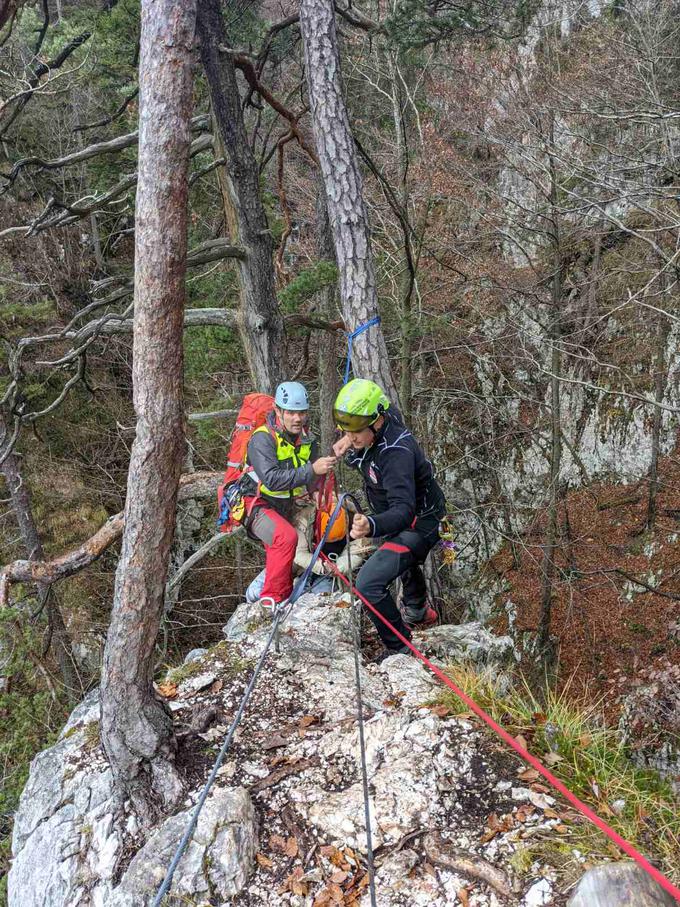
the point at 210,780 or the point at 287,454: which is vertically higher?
the point at 287,454

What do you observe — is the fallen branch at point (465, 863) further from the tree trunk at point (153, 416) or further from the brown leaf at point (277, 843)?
the tree trunk at point (153, 416)

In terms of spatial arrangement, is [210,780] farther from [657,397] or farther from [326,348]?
[657,397]

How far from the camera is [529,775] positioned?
3387 millimetres

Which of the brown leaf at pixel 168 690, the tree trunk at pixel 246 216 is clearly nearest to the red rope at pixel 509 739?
the brown leaf at pixel 168 690

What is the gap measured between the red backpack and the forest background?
302 centimetres

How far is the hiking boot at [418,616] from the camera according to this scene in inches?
243

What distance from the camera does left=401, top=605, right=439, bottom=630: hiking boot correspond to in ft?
20.2

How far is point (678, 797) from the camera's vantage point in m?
3.58

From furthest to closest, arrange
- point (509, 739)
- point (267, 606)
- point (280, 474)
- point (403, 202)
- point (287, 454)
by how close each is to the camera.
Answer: point (403, 202), point (267, 606), point (287, 454), point (280, 474), point (509, 739)

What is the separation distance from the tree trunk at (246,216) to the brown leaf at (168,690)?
132 inches

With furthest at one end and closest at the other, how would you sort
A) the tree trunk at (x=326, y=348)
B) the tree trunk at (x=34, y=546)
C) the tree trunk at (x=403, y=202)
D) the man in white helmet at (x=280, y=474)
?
the tree trunk at (x=34, y=546) < the tree trunk at (x=326, y=348) < the tree trunk at (x=403, y=202) < the man in white helmet at (x=280, y=474)

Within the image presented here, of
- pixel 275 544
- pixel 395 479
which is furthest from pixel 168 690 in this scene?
pixel 395 479

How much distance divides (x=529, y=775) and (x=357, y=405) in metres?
2.49

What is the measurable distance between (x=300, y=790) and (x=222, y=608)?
11361 mm
